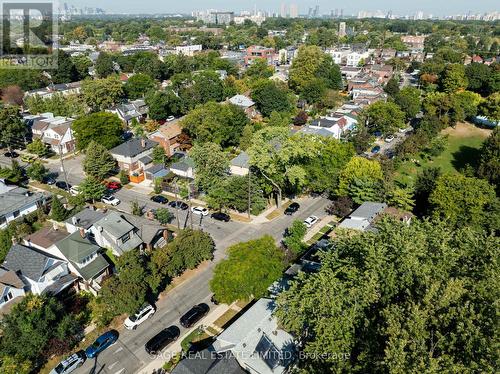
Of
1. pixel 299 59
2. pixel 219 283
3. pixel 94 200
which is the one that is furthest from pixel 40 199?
pixel 299 59

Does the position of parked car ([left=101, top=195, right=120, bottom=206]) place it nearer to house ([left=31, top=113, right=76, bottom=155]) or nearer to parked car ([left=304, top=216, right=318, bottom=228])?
house ([left=31, top=113, right=76, bottom=155])

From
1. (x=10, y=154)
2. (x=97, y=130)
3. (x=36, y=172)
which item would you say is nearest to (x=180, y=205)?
(x=97, y=130)

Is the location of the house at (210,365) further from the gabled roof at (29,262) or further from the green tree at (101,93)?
the green tree at (101,93)

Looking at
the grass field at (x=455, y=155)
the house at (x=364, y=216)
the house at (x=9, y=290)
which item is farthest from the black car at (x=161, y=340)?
the grass field at (x=455, y=155)

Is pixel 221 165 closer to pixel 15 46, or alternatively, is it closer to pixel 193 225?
pixel 193 225

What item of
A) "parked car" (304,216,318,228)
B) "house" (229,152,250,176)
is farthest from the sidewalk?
"house" (229,152,250,176)

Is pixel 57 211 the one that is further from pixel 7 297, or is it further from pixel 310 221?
pixel 310 221

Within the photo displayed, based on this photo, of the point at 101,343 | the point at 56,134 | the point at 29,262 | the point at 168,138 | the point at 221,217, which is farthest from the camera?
the point at 56,134
